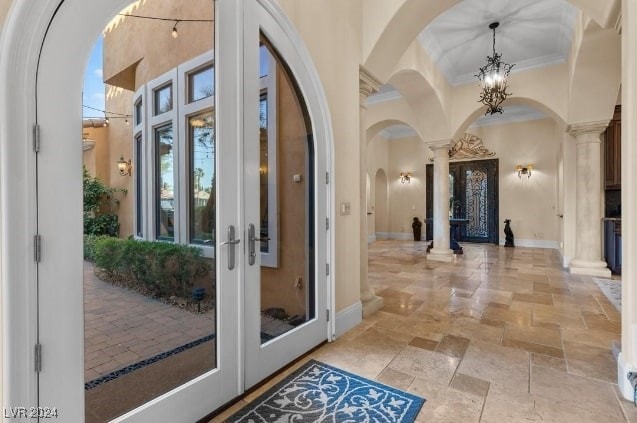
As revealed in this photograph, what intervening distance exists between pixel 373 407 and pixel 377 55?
10.7 ft

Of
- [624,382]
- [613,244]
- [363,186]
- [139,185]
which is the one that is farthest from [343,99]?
[613,244]

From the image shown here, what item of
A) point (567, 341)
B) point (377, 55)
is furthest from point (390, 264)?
point (377, 55)

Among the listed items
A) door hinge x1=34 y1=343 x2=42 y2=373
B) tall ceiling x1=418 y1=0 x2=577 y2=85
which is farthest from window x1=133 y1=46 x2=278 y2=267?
tall ceiling x1=418 y1=0 x2=577 y2=85

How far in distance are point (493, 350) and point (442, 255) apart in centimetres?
430

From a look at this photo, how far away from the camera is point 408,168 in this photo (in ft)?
37.1

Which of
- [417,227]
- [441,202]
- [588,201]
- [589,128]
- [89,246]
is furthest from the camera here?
[417,227]

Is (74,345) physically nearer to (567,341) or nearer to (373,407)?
(373,407)

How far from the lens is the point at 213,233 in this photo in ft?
6.34

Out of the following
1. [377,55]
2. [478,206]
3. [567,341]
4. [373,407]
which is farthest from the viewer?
[478,206]

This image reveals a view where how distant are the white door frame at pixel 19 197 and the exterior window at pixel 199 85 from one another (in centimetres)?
75

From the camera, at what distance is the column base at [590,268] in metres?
5.25

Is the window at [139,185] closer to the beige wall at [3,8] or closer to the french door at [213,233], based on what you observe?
the french door at [213,233]

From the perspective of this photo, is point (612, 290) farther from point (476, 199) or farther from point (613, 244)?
point (476, 199)

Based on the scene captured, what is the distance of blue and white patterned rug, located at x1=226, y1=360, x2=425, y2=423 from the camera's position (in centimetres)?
180
